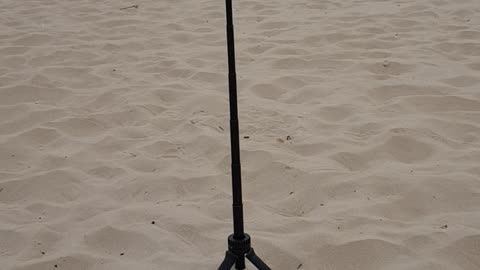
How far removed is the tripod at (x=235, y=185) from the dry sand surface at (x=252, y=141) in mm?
225

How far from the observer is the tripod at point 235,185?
1472 millimetres

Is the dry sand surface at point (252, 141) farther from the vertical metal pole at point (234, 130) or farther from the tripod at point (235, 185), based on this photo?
the vertical metal pole at point (234, 130)

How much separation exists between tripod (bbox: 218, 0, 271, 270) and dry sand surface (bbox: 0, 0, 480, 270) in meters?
0.22

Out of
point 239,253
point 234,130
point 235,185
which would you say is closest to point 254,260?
point 239,253

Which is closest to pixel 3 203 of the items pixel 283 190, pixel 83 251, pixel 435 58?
pixel 83 251

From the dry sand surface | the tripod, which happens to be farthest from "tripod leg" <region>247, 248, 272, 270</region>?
the dry sand surface

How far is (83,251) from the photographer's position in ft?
6.29

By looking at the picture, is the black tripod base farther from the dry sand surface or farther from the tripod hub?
the dry sand surface

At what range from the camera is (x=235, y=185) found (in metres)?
1.56

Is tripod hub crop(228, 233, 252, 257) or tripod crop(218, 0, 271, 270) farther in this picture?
tripod hub crop(228, 233, 252, 257)

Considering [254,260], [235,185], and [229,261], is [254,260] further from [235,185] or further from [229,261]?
[235,185]

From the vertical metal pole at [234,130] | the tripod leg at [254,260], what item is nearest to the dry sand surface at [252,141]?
the tripod leg at [254,260]

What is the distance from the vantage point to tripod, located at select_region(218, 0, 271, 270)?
1.47 meters

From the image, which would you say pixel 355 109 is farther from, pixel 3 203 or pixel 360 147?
pixel 3 203
